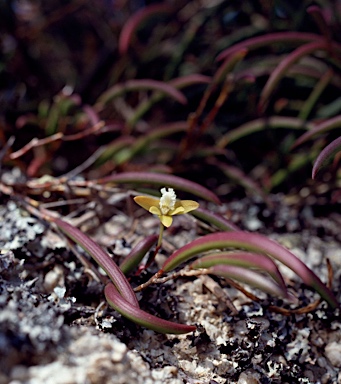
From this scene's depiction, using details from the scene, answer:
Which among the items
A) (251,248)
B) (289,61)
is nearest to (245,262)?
(251,248)

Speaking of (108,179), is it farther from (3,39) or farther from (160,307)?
(3,39)

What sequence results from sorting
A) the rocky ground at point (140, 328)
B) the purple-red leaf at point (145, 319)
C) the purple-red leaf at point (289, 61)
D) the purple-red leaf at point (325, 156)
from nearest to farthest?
the rocky ground at point (140, 328)
the purple-red leaf at point (145, 319)
the purple-red leaf at point (325, 156)
the purple-red leaf at point (289, 61)

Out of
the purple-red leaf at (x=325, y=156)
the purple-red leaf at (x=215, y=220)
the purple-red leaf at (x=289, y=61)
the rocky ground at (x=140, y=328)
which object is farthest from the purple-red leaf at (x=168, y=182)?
the purple-red leaf at (x=289, y=61)

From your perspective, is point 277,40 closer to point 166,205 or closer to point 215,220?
point 215,220

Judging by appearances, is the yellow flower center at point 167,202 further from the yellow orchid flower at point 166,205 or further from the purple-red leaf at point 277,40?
the purple-red leaf at point 277,40

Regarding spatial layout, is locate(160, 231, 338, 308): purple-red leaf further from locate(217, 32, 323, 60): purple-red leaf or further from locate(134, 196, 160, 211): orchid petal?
locate(217, 32, 323, 60): purple-red leaf
